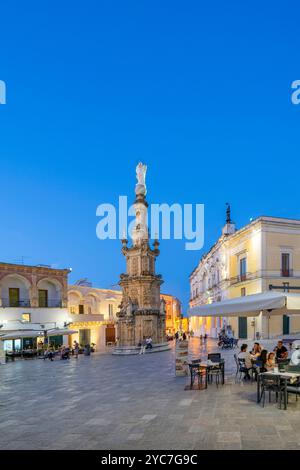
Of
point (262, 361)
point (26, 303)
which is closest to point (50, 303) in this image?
point (26, 303)

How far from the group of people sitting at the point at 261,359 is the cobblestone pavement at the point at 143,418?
2.10ft

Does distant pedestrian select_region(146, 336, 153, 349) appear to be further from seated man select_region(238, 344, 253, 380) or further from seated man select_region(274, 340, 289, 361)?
seated man select_region(274, 340, 289, 361)

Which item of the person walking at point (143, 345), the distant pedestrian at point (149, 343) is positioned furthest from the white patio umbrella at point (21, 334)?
the distant pedestrian at point (149, 343)

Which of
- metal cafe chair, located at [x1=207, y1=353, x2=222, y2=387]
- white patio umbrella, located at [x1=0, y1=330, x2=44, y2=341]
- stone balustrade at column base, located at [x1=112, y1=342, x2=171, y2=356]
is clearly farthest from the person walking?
metal cafe chair, located at [x1=207, y1=353, x2=222, y2=387]

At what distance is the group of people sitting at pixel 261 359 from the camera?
1036 cm

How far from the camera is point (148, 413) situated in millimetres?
8273

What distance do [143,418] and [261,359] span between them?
179 inches

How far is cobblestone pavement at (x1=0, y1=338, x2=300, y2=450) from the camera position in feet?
20.8

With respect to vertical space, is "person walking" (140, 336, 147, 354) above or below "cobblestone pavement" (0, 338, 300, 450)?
below

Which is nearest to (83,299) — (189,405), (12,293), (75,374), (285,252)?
(12,293)

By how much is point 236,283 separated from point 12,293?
20.9 meters

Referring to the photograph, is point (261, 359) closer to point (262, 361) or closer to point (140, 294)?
point (262, 361)

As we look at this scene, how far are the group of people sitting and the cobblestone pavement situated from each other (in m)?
0.64
